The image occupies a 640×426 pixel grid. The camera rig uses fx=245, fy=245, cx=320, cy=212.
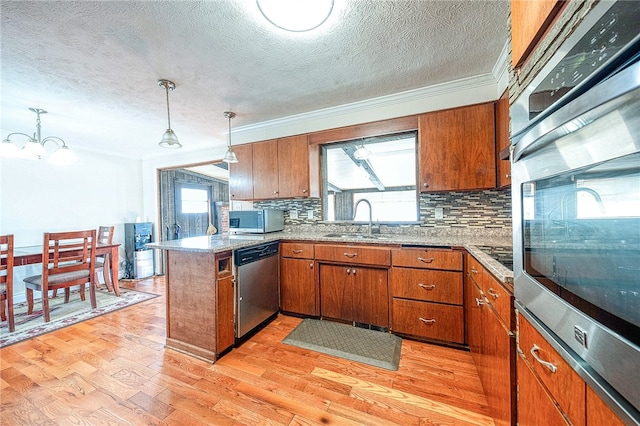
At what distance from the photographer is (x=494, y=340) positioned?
1.20 meters

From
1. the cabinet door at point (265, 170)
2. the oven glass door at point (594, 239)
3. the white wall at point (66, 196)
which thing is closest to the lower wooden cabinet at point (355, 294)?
the cabinet door at point (265, 170)

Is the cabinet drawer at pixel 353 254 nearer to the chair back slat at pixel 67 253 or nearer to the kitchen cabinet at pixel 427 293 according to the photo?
the kitchen cabinet at pixel 427 293

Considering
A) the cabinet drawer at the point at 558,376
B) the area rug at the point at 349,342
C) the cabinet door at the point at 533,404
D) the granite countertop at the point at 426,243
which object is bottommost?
the area rug at the point at 349,342

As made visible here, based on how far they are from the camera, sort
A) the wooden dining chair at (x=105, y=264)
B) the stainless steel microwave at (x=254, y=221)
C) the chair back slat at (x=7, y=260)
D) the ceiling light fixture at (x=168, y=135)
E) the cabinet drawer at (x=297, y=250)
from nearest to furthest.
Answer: the ceiling light fixture at (x=168, y=135) < the chair back slat at (x=7, y=260) < the cabinet drawer at (x=297, y=250) < the stainless steel microwave at (x=254, y=221) < the wooden dining chair at (x=105, y=264)

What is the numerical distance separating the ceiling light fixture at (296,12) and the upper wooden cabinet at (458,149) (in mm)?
1404

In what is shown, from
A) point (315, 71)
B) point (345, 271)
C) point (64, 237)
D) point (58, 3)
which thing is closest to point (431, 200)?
point (345, 271)

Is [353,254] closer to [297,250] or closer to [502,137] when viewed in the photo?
[297,250]

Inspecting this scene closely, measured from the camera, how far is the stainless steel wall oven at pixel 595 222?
44cm

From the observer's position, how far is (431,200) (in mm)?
2529

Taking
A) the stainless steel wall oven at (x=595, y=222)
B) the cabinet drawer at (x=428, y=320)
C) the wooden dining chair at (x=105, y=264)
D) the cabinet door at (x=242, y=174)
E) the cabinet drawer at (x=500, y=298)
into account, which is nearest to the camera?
the stainless steel wall oven at (x=595, y=222)

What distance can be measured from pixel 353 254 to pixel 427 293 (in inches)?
27.3

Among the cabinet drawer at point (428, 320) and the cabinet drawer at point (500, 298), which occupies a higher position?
the cabinet drawer at point (500, 298)

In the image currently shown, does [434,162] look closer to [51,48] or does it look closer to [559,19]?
[559,19]

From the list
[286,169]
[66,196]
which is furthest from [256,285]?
[66,196]
